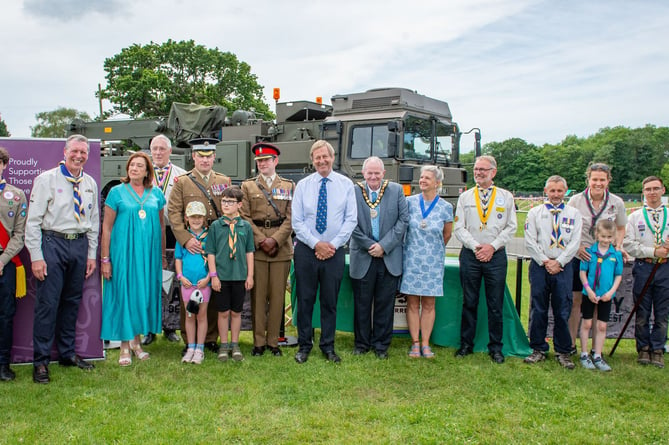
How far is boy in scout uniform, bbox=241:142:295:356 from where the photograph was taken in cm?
507

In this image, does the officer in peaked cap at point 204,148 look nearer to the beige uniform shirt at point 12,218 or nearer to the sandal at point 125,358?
the beige uniform shirt at point 12,218

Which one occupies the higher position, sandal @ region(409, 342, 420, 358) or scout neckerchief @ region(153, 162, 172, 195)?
scout neckerchief @ region(153, 162, 172, 195)

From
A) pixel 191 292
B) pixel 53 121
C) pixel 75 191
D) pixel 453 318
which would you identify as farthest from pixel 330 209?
pixel 53 121

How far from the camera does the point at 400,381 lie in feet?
14.5

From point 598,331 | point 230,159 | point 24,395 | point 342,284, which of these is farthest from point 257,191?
point 230,159

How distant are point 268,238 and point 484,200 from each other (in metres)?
2.11

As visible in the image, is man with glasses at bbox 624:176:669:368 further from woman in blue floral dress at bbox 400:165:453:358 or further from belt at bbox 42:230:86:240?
belt at bbox 42:230:86:240

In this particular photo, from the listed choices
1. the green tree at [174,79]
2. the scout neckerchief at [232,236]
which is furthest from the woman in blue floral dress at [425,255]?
the green tree at [174,79]

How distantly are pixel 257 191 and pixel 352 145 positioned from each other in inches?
225

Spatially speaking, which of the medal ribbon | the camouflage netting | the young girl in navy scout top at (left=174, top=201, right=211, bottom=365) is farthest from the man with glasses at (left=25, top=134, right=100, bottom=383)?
the camouflage netting

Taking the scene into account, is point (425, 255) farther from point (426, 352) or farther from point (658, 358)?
point (658, 358)

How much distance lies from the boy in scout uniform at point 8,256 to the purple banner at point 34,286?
27 cm

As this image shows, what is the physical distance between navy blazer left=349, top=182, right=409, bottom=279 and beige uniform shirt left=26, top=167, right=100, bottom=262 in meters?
2.40

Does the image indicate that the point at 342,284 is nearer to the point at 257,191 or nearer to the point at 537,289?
the point at 257,191
